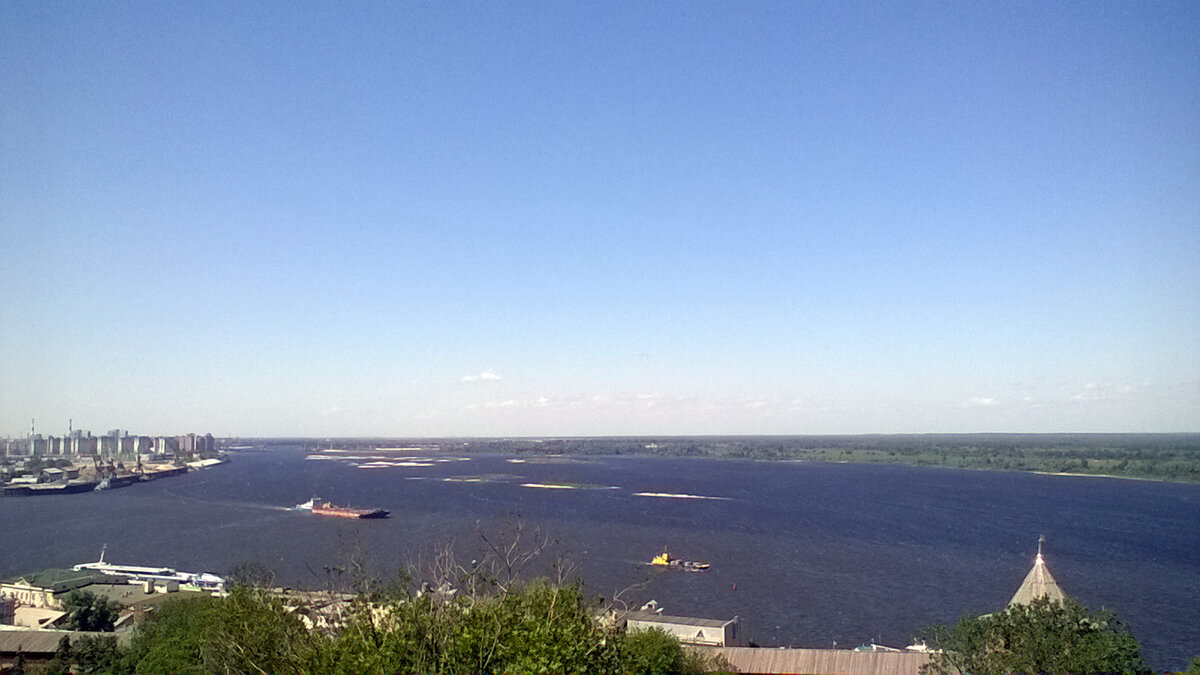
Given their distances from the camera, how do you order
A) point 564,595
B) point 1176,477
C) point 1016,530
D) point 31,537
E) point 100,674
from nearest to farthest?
point 564,595, point 100,674, point 31,537, point 1016,530, point 1176,477

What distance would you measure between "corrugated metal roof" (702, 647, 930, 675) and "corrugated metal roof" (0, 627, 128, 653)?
6.75 metres

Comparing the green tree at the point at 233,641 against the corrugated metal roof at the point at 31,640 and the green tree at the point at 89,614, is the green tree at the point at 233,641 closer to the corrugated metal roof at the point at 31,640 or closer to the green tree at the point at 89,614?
the corrugated metal roof at the point at 31,640

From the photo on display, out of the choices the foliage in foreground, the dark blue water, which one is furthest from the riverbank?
the foliage in foreground

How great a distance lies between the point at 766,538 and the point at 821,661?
507 inches

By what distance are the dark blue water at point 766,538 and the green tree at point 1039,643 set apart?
2.67 meters

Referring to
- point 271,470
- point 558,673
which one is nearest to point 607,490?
point 271,470

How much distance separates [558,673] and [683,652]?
159 inches

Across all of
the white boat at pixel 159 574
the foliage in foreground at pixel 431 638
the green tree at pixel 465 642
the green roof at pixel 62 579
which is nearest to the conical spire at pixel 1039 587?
the foliage in foreground at pixel 431 638

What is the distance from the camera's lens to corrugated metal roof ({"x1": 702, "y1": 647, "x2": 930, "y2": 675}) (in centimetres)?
729

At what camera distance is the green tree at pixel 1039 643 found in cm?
570

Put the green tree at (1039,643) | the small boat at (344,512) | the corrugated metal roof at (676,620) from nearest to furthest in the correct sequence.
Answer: the green tree at (1039,643) < the corrugated metal roof at (676,620) < the small boat at (344,512)

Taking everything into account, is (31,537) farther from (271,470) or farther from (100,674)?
(271,470)

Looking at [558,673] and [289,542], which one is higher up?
[558,673]

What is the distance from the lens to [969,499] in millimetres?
30578
